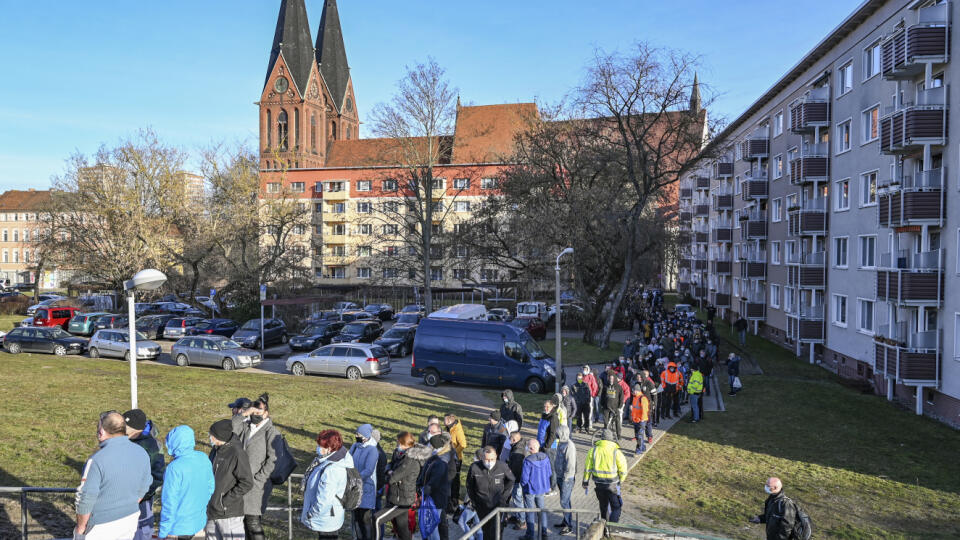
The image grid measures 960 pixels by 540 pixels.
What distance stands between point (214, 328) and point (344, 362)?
13.5 metres

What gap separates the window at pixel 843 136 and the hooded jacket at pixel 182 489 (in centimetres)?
3034

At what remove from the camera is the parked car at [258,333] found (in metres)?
32.7

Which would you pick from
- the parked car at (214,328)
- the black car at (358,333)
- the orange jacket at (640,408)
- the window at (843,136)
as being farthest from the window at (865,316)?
the parked car at (214,328)

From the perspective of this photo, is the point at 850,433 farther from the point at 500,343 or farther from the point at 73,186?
the point at 73,186

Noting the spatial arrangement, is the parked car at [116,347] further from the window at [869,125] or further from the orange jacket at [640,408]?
the window at [869,125]

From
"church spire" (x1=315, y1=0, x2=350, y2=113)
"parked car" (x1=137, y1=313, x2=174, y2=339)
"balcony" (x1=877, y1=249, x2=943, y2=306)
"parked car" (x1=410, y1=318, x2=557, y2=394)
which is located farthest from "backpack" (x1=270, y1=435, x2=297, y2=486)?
"church spire" (x1=315, y1=0, x2=350, y2=113)

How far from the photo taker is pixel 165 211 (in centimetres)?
4553

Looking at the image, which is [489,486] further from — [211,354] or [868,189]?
[868,189]

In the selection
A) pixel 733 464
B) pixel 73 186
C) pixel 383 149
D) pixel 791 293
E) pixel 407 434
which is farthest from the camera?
pixel 73 186

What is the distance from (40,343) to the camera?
94.6 feet

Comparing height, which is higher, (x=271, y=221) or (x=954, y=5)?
(x=954, y=5)

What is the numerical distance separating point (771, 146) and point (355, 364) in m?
30.9

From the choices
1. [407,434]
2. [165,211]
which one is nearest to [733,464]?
[407,434]

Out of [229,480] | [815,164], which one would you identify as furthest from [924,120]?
[229,480]
